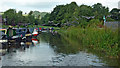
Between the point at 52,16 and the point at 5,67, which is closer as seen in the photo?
the point at 5,67

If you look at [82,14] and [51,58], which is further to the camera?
[82,14]

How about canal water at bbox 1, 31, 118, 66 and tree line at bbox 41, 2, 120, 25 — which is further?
tree line at bbox 41, 2, 120, 25

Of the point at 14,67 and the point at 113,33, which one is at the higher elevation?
the point at 113,33

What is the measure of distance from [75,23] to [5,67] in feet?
146

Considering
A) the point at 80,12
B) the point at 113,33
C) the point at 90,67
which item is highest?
the point at 80,12

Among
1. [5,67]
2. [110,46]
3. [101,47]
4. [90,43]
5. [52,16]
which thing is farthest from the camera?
[52,16]

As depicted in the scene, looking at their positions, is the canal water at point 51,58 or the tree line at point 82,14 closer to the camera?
the canal water at point 51,58

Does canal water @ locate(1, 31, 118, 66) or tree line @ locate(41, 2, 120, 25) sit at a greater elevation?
tree line @ locate(41, 2, 120, 25)

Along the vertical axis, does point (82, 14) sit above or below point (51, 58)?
above

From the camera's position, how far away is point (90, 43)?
816 inches

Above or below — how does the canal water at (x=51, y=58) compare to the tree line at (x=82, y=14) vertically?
below

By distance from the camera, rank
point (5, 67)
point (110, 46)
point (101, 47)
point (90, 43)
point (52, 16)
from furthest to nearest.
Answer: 1. point (52, 16)
2. point (90, 43)
3. point (101, 47)
4. point (110, 46)
5. point (5, 67)

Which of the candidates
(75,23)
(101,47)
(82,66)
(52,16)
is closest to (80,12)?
(75,23)

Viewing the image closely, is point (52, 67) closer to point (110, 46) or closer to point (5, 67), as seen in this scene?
point (5, 67)
